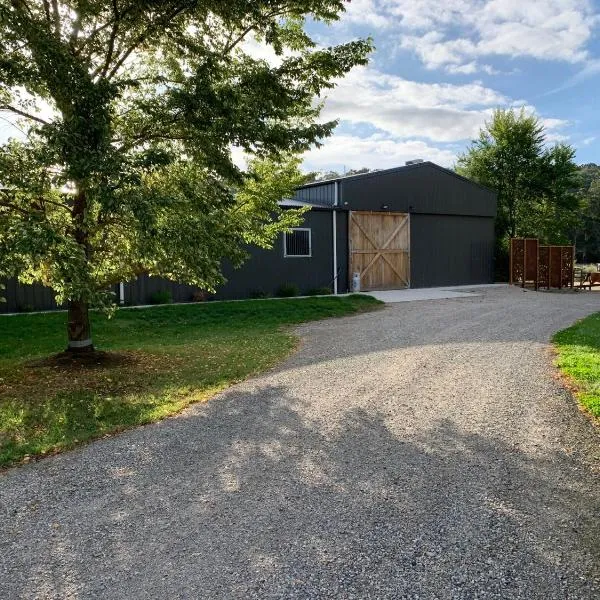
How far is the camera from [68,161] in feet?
16.7

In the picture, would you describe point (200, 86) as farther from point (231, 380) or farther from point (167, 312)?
point (167, 312)

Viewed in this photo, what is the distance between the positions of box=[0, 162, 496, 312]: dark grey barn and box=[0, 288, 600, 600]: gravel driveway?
1010 centimetres

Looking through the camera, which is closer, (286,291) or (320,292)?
(286,291)

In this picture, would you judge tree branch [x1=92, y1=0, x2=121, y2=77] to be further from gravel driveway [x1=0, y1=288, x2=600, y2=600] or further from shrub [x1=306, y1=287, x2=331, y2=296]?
shrub [x1=306, y1=287, x2=331, y2=296]

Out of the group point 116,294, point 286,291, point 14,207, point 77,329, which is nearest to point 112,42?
point 14,207

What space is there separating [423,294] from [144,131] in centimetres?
1273

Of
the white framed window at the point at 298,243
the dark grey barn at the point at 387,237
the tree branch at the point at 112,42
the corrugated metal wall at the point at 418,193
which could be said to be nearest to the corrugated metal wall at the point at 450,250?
the dark grey barn at the point at 387,237

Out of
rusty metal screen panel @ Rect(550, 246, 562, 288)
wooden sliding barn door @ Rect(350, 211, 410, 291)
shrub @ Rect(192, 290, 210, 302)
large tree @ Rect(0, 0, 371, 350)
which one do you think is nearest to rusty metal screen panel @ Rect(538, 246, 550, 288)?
rusty metal screen panel @ Rect(550, 246, 562, 288)

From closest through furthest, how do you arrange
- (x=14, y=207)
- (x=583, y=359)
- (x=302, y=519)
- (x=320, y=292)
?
1. (x=302, y=519)
2. (x=14, y=207)
3. (x=583, y=359)
4. (x=320, y=292)

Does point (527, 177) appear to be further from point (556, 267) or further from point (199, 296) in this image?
point (199, 296)

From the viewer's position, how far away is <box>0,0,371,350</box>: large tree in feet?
17.1

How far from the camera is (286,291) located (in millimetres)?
16156

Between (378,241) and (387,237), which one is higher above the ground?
(387,237)

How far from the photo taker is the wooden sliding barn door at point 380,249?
60.2ft
